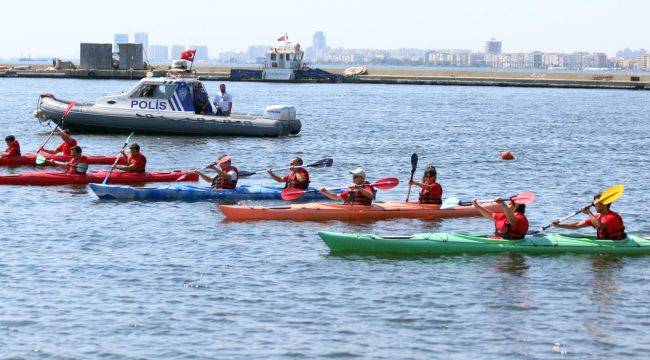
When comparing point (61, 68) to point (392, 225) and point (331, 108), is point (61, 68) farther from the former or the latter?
point (392, 225)

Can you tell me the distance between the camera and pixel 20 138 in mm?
45719

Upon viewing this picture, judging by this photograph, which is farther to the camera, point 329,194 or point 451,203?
point 451,203

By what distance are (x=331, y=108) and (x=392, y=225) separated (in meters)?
49.3

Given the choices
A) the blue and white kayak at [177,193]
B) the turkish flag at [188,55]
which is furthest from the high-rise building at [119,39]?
the blue and white kayak at [177,193]

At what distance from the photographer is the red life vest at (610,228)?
72.5ft

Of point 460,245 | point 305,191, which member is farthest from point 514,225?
point 305,191

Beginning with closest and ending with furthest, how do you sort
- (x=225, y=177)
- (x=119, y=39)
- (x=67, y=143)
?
(x=225, y=177), (x=67, y=143), (x=119, y=39)

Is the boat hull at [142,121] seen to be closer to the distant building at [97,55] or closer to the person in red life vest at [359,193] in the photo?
the person in red life vest at [359,193]

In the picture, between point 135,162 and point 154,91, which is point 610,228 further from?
point 154,91

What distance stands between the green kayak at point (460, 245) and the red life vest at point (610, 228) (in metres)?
0.11

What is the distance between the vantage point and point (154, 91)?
43.0 m

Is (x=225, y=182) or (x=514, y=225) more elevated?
(x=225, y=182)

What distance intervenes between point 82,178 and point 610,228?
592 inches

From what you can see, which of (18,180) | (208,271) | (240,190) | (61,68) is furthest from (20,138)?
(61,68)
